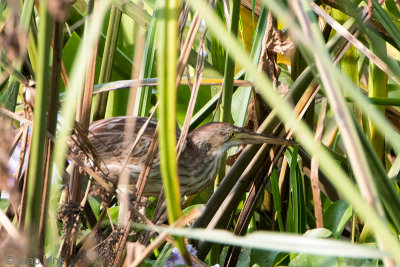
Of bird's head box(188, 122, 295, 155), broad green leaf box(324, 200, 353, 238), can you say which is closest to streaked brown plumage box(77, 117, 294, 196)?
bird's head box(188, 122, 295, 155)

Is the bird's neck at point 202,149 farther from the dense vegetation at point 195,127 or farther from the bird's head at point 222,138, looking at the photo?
the dense vegetation at point 195,127

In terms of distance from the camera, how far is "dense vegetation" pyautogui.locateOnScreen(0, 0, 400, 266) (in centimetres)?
53

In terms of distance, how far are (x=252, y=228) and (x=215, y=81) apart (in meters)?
0.40

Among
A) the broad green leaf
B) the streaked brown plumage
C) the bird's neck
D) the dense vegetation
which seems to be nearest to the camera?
the dense vegetation

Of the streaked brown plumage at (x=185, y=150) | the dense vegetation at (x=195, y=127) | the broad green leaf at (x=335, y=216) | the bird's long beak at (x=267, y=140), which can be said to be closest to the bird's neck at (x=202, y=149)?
the streaked brown plumage at (x=185, y=150)

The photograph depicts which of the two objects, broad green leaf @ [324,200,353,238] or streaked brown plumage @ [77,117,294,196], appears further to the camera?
streaked brown plumage @ [77,117,294,196]

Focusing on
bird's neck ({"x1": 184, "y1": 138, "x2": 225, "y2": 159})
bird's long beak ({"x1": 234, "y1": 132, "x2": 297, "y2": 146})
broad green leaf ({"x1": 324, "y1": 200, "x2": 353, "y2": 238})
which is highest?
bird's neck ({"x1": 184, "y1": 138, "x2": 225, "y2": 159})

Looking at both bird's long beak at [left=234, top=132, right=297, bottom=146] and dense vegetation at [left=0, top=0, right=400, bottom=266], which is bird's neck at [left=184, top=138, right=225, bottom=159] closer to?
dense vegetation at [left=0, top=0, right=400, bottom=266]

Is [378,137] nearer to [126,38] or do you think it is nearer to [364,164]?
[126,38]

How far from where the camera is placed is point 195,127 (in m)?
1.78

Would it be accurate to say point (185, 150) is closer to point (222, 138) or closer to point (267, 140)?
point (222, 138)

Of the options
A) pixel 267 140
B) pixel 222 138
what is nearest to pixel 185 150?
pixel 222 138

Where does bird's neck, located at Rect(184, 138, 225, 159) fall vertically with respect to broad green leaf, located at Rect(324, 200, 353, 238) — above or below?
above

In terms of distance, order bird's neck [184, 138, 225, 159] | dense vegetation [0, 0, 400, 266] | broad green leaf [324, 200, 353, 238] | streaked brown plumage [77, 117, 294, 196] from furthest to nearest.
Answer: bird's neck [184, 138, 225, 159], streaked brown plumage [77, 117, 294, 196], broad green leaf [324, 200, 353, 238], dense vegetation [0, 0, 400, 266]
